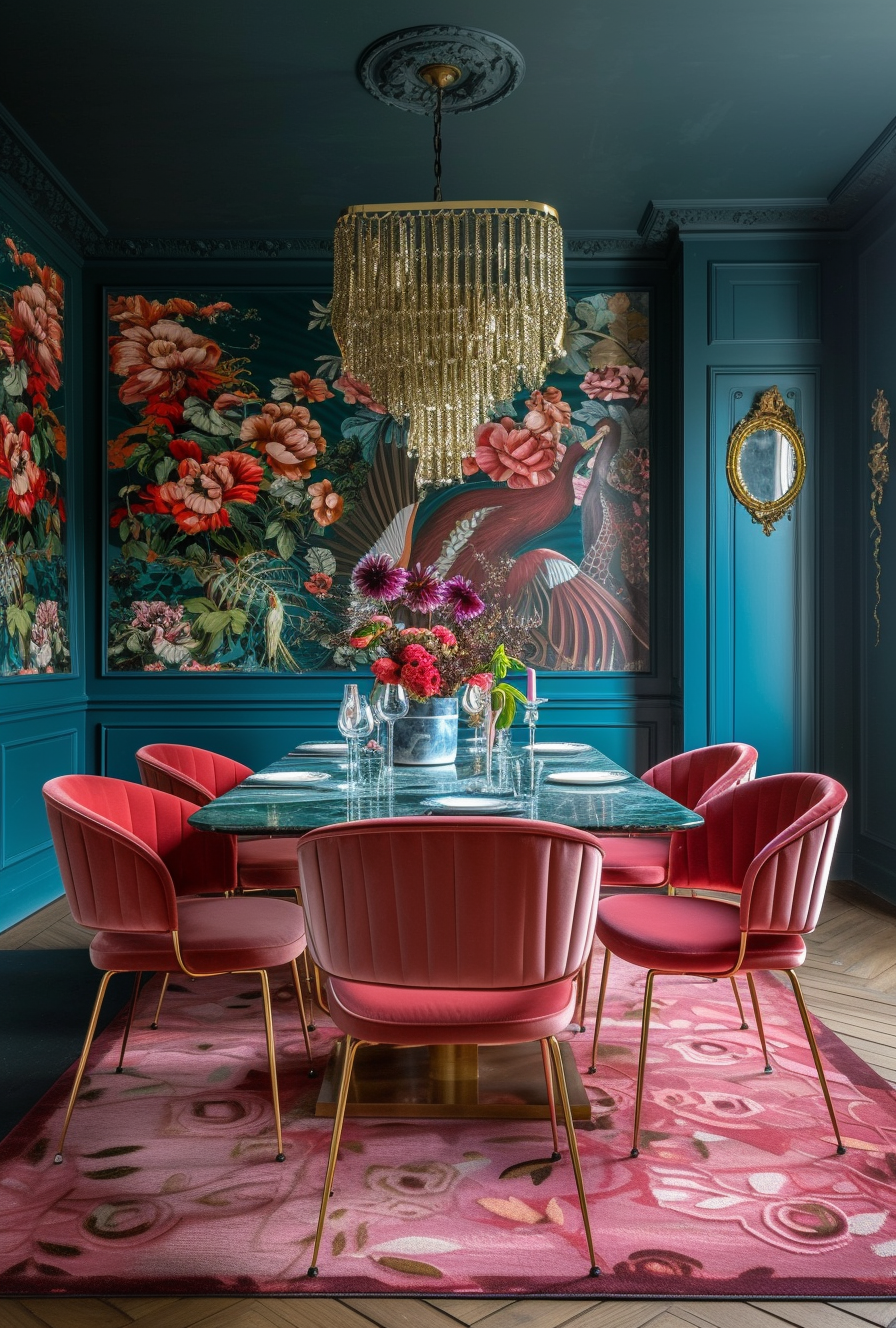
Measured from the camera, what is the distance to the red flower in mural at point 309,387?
494 cm

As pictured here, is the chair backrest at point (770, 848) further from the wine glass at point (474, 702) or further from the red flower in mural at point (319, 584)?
the red flower in mural at point (319, 584)

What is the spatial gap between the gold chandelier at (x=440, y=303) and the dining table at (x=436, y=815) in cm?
139

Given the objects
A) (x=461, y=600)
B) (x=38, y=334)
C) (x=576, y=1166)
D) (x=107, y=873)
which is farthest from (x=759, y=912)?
(x=38, y=334)

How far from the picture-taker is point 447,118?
3.85 metres

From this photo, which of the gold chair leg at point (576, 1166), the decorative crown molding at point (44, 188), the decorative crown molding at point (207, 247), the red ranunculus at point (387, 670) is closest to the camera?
the gold chair leg at point (576, 1166)

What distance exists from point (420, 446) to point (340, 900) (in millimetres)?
2216

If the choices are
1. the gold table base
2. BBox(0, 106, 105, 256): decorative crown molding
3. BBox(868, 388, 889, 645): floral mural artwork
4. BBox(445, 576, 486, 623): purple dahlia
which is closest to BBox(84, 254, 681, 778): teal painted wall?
BBox(0, 106, 105, 256): decorative crown molding

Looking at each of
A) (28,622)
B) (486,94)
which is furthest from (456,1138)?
(486,94)

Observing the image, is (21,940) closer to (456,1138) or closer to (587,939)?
(456,1138)

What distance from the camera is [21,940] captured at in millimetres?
3846

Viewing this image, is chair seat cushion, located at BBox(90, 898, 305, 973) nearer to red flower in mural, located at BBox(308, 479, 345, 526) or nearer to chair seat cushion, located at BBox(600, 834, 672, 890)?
chair seat cushion, located at BBox(600, 834, 672, 890)

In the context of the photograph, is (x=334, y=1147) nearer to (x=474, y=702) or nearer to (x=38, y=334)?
(x=474, y=702)

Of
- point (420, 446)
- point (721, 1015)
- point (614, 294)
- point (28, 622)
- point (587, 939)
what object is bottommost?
point (721, 1015)

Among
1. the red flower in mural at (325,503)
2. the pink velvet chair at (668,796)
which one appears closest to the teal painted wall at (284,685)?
the red flower in mural at (325,503)
